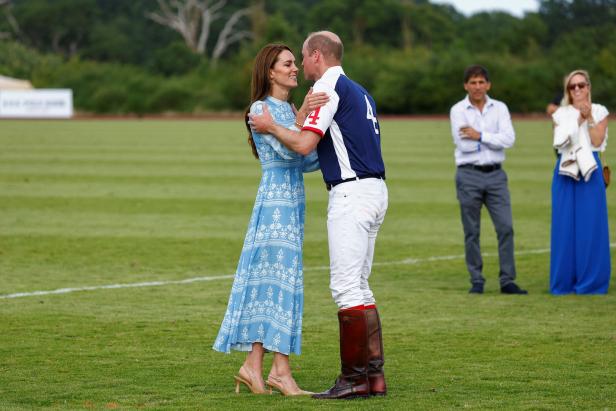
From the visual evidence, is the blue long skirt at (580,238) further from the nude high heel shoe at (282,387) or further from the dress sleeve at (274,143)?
the dress sleeve at (274,143)

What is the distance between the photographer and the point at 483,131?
11.8 meters

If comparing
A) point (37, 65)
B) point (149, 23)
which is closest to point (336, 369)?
point (37, 65)

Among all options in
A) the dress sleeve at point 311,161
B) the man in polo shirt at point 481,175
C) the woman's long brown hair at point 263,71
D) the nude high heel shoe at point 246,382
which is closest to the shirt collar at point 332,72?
the woman's long brown hair at point 263,71

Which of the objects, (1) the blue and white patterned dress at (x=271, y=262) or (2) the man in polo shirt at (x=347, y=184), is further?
(1) the blue and white patterned dress at (x=271, y=262)

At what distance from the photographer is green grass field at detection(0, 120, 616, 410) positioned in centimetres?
739

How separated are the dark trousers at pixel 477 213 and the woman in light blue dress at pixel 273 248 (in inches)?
186

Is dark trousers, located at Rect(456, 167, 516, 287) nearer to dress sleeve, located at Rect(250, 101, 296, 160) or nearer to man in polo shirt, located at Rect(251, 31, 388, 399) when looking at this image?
man in polo shirt, located at Rect(251, 31, 388, 399)

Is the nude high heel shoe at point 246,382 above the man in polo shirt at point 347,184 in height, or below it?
below

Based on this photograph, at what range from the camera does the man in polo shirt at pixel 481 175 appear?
11742 mm

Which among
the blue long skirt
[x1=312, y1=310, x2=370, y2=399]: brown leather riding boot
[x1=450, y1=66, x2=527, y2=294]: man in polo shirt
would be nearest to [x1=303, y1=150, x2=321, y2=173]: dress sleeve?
[x1=312, y1=310, x2=370, y2=399]: brown leather riding boot

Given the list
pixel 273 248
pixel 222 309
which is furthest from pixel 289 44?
pixel 273 248

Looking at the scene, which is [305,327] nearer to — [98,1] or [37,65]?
[37,65]

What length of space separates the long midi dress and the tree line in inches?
1880

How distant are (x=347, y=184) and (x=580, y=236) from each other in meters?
5.34
